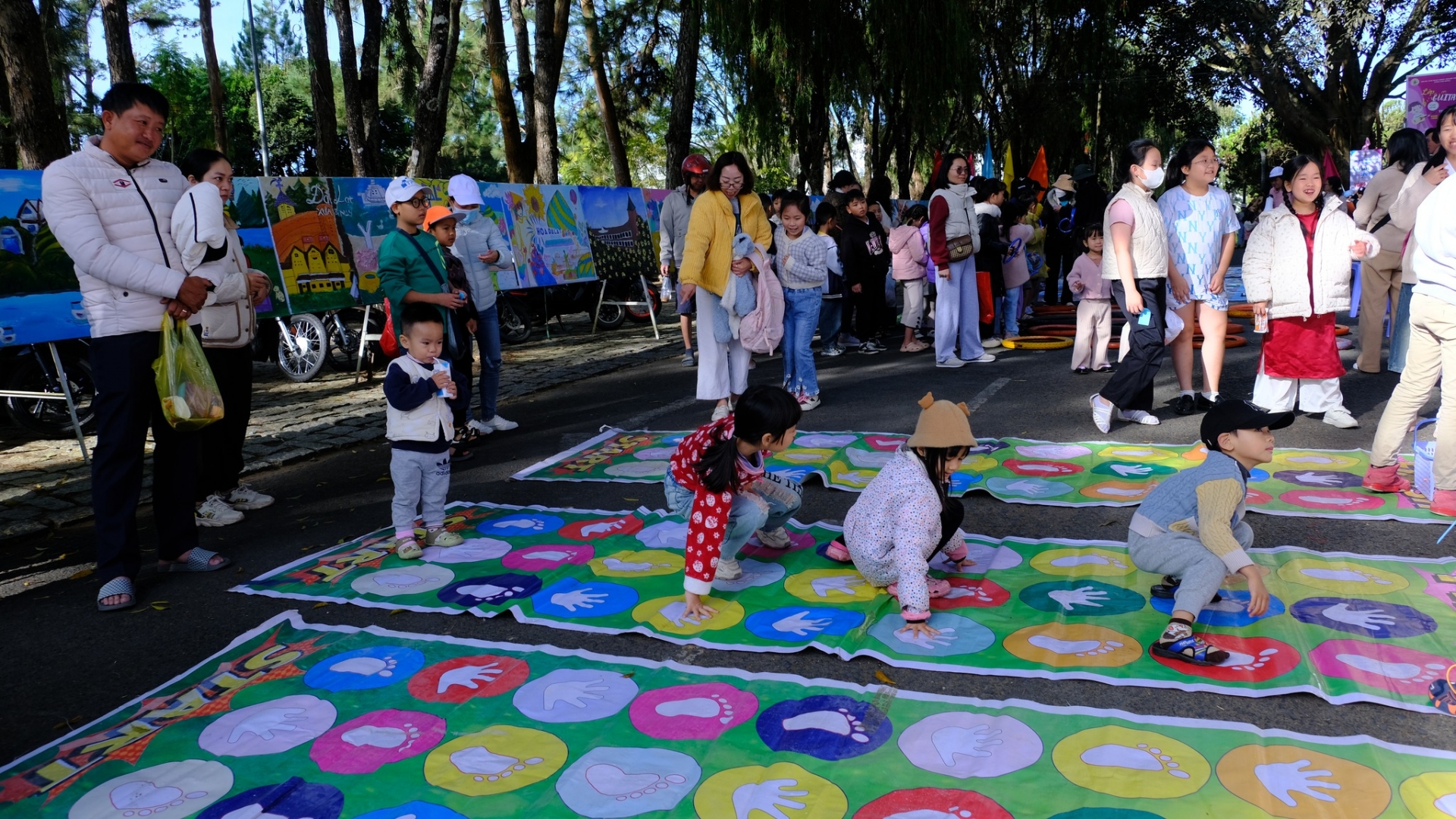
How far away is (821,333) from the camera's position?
11445mm

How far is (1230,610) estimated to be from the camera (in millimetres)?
3727

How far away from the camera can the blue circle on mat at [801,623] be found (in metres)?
3.73

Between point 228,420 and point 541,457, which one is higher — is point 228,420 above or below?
above

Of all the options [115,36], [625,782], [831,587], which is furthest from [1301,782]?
[115,36]

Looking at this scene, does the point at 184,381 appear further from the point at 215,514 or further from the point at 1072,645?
the point at 1072,645

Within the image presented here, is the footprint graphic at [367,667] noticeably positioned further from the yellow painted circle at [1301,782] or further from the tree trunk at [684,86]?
the tree trunk at [684,86]

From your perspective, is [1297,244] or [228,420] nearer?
[228,420]

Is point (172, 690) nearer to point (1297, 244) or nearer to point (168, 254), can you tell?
point (168, 254)

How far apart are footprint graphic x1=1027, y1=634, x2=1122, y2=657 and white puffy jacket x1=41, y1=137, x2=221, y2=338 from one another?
12.7 feet

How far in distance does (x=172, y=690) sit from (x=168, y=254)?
2099 millimetres

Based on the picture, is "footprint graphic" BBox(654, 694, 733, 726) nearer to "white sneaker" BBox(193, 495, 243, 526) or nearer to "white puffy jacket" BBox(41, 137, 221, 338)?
"white puffy jacket" BBox(41, 137, 221, 338)

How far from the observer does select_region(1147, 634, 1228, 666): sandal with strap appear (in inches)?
130

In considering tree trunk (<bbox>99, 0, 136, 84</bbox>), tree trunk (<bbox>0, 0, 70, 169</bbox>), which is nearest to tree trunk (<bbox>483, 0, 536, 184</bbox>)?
tree trunk (<bbox>99, 0, 136, 84</bbox>)

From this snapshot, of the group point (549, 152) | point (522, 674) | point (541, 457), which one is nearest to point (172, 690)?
point (522, 674)
